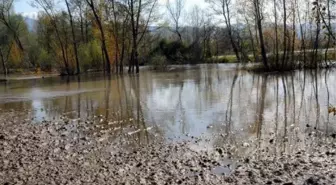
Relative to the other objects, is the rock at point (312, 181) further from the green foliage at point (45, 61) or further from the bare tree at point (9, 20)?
the bare tree at point (9, 20)

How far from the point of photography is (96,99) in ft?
53.8

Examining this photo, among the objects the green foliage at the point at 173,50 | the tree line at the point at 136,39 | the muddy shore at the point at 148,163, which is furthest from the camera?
the green foliage at the point at 173,50

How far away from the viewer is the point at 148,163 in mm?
6277

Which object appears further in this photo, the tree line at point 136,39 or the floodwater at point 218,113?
the tree line at point 136,39

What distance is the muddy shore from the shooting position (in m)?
5.36

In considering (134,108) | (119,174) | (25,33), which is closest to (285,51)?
(134,108)

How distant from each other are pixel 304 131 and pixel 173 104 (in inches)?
247

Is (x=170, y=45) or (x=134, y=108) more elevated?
(x=170, y=45)

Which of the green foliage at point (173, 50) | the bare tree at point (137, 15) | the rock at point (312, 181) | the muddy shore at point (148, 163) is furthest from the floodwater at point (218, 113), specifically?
the green foliage at point (173, 50)

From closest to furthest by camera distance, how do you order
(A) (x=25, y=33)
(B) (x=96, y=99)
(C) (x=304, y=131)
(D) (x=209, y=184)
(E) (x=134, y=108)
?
(D) (x=209, y=184), (C) (x=304, y=131), (E) (x=134, y=108), (B) (x=96, y=99), (A) (x=25, y=33)

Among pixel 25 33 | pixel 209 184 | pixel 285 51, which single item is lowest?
pixel 209 184

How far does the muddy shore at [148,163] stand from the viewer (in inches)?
211

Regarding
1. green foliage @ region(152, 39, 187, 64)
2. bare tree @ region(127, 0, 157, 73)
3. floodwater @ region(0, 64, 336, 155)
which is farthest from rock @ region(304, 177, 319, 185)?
green foliage @ region(152, 39, 187, 64)

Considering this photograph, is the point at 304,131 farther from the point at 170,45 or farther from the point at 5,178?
the point at 170,45
